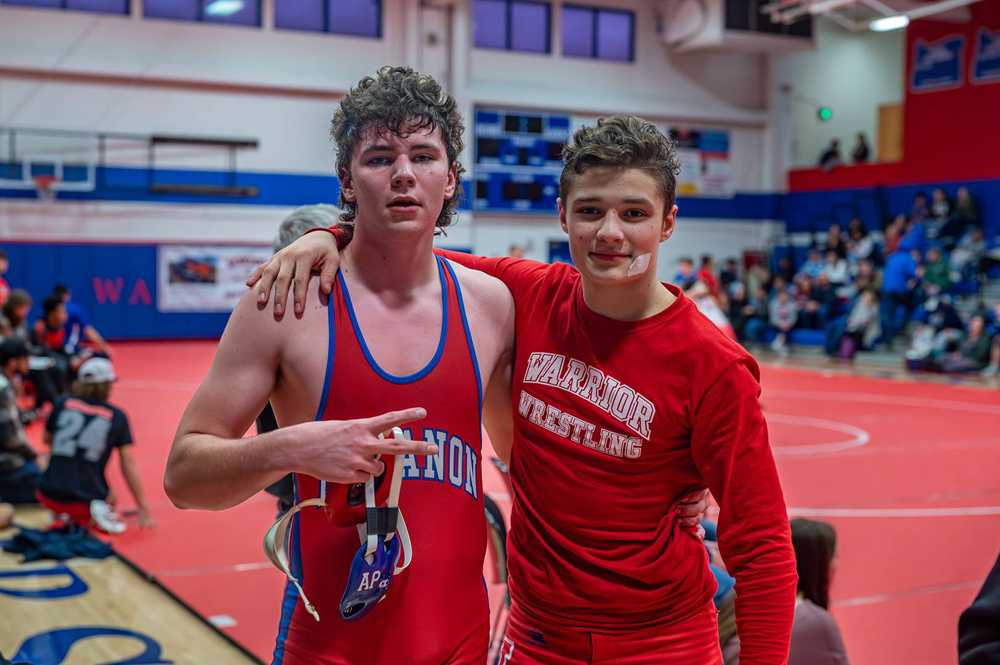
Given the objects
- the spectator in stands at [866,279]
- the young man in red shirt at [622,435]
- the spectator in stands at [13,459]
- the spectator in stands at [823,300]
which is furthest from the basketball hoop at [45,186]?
the young man in red shirt at [622,435]

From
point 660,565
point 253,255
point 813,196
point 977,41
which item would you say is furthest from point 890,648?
point 813,196

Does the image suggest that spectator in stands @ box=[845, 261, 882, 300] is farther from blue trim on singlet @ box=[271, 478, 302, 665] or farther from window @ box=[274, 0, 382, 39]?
blue trim on singlet @ box=[271, 478, 302, 665]

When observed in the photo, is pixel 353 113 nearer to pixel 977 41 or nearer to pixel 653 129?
pixel 653 129

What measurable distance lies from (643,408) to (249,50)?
65.4ft

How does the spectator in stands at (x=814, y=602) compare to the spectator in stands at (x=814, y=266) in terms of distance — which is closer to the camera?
the spectator in stands at (x=814, y=602)

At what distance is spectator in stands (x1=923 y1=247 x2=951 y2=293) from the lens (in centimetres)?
1777

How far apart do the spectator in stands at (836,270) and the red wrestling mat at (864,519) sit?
7.73m

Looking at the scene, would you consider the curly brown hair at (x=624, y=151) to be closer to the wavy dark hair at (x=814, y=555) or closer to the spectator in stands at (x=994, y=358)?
the wavy dark hair at (x=814, y=555)

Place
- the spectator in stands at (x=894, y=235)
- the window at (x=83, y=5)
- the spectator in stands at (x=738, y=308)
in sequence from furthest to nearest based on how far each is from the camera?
1. the spectator in stands at (x=738, y=308)
2. the spectator in stands at (x=894, y=235)
3. the window at (x=83, y=5)

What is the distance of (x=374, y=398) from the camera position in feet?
6.79

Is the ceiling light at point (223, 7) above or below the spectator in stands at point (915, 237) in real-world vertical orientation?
above

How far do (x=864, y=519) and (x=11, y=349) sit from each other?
707 centimetres

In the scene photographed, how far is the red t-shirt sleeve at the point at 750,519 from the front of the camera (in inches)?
79.6

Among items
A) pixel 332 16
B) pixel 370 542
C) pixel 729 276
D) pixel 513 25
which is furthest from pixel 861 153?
pixel 370 542
